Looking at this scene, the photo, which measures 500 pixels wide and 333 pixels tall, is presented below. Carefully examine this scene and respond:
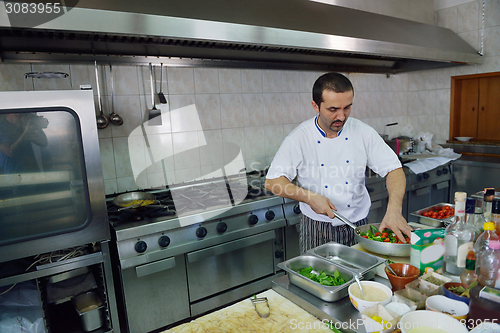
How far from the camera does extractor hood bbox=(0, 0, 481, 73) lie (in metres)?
1.65

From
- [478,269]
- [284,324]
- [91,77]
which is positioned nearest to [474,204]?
[478,269]

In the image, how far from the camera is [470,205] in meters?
1.16

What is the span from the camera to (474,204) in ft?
3.80

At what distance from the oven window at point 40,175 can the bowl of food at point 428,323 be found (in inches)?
67.5

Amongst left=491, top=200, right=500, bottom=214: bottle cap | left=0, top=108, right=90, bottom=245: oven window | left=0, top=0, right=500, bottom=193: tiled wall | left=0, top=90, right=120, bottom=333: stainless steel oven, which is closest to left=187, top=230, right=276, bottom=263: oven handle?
left=0, top=90, right=120, bottom=333: stainless steel oven

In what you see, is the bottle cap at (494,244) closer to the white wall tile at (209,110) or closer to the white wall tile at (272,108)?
the white wall tile at (209,110)

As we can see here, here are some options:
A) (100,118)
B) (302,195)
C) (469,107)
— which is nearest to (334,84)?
(302,195)

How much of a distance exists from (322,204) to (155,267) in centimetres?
113

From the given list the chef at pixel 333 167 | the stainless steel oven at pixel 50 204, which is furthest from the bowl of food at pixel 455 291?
the stainless steel oven at pixel 50 204

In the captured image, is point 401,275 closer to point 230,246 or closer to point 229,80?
point 230,246

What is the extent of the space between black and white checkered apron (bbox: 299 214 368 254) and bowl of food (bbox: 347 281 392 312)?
2.84 ft

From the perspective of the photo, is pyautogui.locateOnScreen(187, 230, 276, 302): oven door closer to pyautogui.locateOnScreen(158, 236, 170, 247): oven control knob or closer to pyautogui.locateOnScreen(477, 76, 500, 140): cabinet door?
pyautogui.locateOnScreen(158, 236, 170, 247): oven control knob

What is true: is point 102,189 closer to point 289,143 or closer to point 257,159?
point 289,143

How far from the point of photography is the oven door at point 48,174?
1707 millimetres
